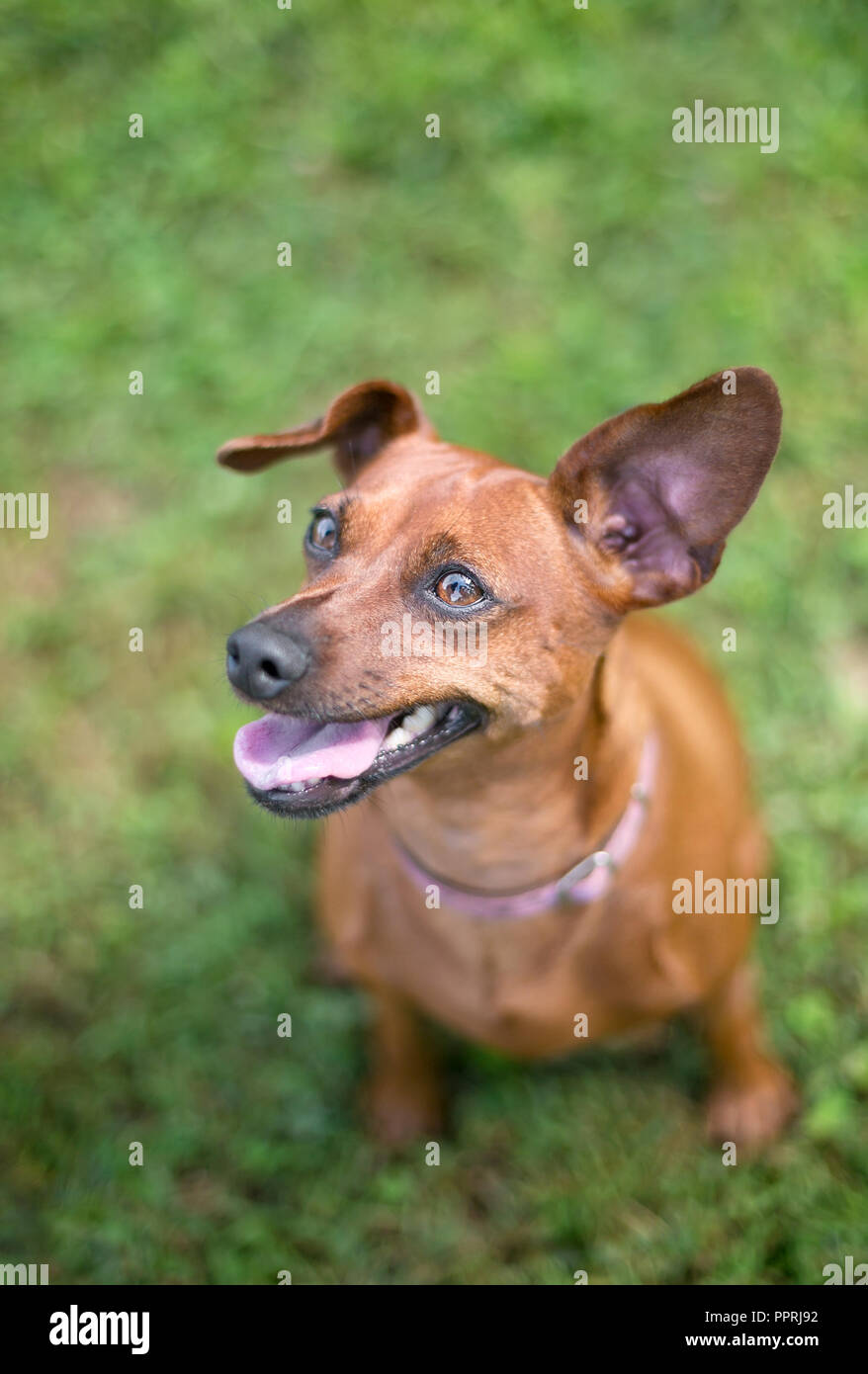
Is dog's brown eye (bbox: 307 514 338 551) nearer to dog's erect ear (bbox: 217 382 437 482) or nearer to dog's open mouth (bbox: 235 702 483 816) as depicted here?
dog's erect ear (bbox: 217 382 437 482)

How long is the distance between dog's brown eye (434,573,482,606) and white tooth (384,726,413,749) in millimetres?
326

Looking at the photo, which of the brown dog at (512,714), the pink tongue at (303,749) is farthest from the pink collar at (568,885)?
the pink tongue at (303,749)

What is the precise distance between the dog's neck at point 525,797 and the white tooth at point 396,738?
0.33 feet

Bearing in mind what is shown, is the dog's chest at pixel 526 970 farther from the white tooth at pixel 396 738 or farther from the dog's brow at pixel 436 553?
the dog's brow at pixel 436 553

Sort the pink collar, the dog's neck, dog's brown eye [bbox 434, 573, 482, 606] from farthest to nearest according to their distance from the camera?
the pink collar, the dog's neck, dog's brown eye [bbox 434, 573, 482, 606]

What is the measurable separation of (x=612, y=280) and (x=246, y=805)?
3042 millimetres

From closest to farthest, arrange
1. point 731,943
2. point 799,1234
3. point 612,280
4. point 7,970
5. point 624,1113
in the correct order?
point 731,943 < point 799,1234 < point 624,1113 < point 7,970 < point 612,280

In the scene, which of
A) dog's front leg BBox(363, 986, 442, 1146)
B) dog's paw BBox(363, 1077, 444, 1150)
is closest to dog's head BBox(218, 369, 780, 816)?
dog's front leg BBox(363, 986, 442, 1146)

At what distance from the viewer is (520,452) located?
206 inches

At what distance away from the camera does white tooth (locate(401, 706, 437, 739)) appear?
8.89ft

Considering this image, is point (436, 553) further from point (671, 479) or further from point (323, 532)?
point (671, 479)

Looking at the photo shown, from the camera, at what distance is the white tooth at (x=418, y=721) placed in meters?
2.71
